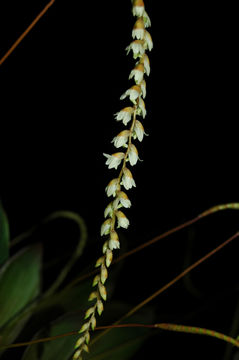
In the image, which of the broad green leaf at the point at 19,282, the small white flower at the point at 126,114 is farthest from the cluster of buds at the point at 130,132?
the broad green leaf at the point at 19,282

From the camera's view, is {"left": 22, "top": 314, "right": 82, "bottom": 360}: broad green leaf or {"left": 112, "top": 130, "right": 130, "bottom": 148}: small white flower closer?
{"left": 112, "top": 130, "right": 130, "bottom": 148}: small white flower

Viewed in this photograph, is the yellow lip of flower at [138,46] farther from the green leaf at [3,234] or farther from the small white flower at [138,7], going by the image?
the green leaf at [3,234]

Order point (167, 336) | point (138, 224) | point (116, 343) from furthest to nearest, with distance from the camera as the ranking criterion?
point (138, 224) < point (167, 336) < point (116, 343)

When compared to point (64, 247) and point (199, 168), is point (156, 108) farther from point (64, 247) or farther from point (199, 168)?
point (64, 247)

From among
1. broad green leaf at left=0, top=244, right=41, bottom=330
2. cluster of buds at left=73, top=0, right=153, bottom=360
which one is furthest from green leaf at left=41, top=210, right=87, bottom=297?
cluster of buds at left=73, top=0, right=153, bottom=360

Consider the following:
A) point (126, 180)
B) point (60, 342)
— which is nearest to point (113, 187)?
point (126, 180)

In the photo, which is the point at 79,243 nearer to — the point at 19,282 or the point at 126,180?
the point at 19,282

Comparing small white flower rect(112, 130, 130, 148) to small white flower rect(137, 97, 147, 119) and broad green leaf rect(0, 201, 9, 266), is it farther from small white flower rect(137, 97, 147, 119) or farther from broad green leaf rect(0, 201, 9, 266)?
broad green leaf rect(0, 201, 9, 266)

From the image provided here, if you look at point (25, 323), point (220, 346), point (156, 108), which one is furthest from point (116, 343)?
point (156, 108)
